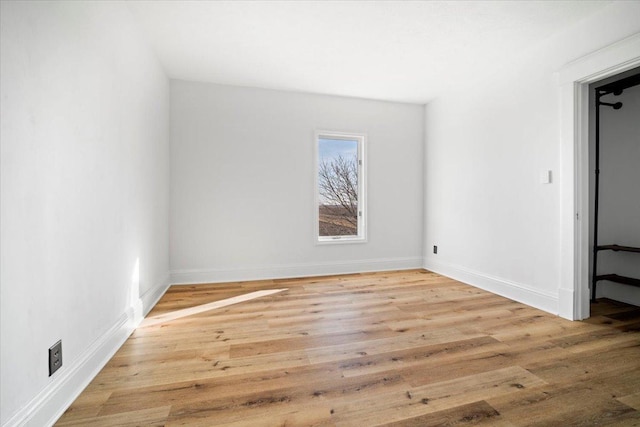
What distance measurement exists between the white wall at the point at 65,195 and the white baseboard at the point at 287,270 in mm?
1223

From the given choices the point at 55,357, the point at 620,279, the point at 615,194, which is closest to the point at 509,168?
the point at 615,194

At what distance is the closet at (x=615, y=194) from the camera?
3.02m

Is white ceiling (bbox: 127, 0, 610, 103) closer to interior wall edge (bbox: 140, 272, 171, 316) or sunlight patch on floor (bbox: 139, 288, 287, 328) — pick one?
interior wall edge (bbox: 140, 272, 171, 316)

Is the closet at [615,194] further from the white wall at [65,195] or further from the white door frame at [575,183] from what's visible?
the white wall at [65,195]

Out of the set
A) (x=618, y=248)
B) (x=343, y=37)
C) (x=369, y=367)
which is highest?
(x=343, y=37)

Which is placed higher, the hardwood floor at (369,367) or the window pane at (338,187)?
the window pane at (338,187)

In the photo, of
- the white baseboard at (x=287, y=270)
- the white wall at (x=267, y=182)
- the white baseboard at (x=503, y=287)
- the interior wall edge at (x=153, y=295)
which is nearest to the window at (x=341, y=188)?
the white wall at (x=267, y=182)

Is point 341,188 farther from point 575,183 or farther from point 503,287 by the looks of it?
point 575,183

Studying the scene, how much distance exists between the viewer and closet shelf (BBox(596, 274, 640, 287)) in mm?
2884

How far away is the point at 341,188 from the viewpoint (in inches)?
178

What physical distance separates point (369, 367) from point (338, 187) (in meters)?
3.03

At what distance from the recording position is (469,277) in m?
3.74

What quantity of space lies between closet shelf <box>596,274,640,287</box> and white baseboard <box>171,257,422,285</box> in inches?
83.5

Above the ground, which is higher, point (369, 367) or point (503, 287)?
point (503, 287)
